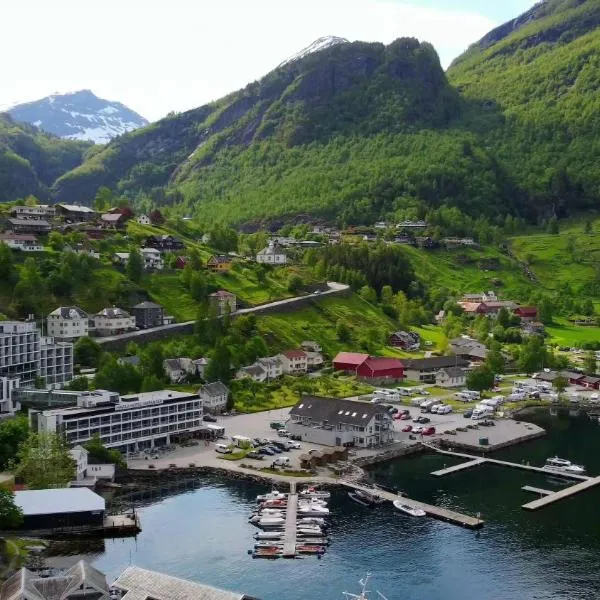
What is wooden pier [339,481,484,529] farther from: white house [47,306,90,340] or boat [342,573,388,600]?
white house [47,306,90,340]

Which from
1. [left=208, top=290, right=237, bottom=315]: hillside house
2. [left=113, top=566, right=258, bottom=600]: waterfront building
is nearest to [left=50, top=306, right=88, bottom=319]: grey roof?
[left=208, top=290, right=237, bottom=315]: hillside house

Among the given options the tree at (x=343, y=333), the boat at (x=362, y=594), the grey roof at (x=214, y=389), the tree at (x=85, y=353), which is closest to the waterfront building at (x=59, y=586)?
the boat at (x=362, y=594)

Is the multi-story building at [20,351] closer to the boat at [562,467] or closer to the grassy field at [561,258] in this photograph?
the boat at [562,467]

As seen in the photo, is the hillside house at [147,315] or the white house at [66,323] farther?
the hillside house at [147,315]

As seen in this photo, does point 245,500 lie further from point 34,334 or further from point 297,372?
point 297,372

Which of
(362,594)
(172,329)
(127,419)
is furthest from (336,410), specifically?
(362,594)
